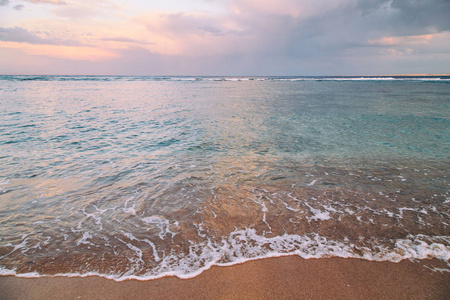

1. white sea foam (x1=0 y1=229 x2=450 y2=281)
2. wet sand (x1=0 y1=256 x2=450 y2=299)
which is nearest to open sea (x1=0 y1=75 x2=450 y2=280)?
white sea foam (x1=0 y1=229 x2=450 y2=281)

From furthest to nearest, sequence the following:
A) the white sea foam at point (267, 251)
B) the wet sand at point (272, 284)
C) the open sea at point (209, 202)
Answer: the open sea at point (209, 202), the white sea foam at point (267, 251), the wet sand at point (272, 284)

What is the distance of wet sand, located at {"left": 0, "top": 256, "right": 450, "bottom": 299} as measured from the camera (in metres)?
3.13

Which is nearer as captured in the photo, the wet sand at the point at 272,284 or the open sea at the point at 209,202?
the wet sand at the point at 272,284

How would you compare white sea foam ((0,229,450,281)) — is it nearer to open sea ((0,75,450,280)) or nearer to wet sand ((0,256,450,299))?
open sea ((0,75,450,280))

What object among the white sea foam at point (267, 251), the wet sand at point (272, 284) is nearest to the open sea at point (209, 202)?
the white sea foam at point (267, 251)

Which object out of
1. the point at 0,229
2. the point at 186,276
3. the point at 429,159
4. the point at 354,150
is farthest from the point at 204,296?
the point at 429,159

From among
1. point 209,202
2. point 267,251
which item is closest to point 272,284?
point 267,251

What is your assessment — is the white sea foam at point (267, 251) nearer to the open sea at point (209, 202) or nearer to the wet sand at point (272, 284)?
the open sea at point (209, 202)

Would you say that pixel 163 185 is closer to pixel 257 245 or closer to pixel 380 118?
pixel 257 245

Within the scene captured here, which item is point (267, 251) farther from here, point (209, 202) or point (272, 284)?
point (209, 202)

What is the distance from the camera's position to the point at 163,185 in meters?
6.44

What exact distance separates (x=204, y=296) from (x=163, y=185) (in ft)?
12.3

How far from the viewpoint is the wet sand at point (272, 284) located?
3.13 metres

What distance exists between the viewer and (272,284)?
10.9 ft
